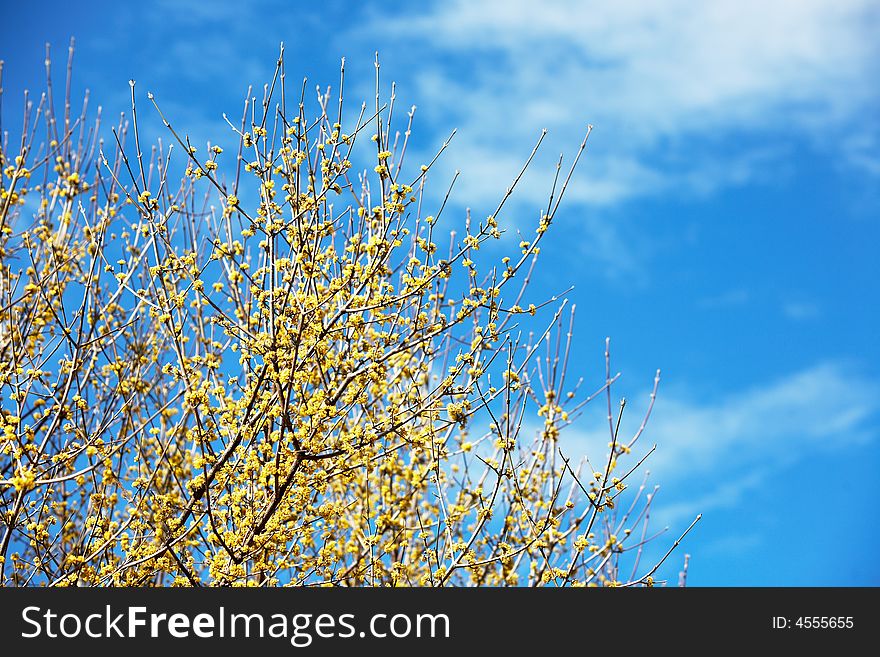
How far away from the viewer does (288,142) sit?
5.42 meters

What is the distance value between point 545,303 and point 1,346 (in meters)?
4.20

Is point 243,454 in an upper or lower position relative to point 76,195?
lower

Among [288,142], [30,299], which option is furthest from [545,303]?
[30,299]

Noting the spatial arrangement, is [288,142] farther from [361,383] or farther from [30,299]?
[30,299]
